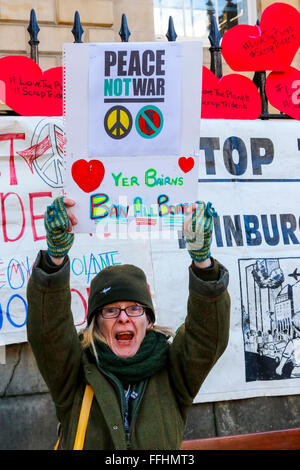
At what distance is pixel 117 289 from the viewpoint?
6.69 feet

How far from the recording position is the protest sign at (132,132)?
201 centimetres

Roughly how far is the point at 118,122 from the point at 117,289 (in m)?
0.59

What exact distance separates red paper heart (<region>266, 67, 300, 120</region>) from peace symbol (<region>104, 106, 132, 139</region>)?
1.91 meters

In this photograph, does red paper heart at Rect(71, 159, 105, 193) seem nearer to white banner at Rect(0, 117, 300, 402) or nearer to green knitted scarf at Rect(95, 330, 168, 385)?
green knitted scarf at Rect(95, 330, 168, 385)

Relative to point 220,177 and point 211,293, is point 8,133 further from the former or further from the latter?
point 211,293

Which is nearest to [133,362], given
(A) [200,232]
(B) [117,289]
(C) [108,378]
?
(C) [108,378]

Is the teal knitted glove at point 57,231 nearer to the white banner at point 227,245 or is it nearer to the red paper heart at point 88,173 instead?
the red paper heart at point 88,173

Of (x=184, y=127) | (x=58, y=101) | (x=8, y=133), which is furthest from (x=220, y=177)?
(x=184, y=127)

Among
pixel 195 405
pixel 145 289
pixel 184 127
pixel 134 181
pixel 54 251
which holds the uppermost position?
pixel 184 127

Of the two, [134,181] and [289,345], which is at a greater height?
[134,181]

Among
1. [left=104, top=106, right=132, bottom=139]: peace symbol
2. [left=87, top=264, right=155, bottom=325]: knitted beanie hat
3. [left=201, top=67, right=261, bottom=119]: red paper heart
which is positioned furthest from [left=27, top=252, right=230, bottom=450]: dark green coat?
[left=201, top=67, right=261, bottom=119]: red paper heart

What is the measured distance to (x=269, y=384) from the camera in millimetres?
3467

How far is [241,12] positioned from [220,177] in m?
4.43

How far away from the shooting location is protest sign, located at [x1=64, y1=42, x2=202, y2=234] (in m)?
2.01
